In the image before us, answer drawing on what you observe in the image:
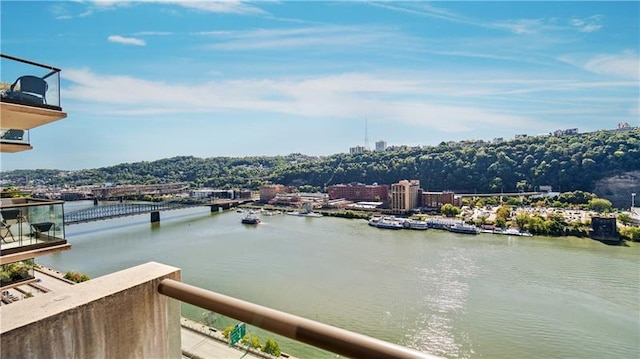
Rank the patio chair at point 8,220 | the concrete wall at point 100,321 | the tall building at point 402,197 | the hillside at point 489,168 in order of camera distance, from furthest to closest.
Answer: the hillside at point 489,168 → the tall building at point 402,197 → the patio chair at point 8,220 → the concrete wall at point 100,321

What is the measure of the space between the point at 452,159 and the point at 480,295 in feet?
91.3

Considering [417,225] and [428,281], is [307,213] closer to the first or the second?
[417,225]

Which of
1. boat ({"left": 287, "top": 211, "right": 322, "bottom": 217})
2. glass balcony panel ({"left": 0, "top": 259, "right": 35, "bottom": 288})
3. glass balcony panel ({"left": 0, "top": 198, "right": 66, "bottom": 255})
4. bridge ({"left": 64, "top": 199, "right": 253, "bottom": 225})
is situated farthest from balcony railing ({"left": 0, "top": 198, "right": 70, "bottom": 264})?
boat ({"left": 287, "top": 211, "right": 322, "bottom": 217})

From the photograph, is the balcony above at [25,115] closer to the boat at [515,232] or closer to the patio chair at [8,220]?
the patio chair at [8,220]

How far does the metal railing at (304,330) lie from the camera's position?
45 cm

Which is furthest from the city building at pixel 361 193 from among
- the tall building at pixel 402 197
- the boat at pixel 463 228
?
the boat at pixel 463 228

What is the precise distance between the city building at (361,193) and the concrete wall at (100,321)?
29.5 meters

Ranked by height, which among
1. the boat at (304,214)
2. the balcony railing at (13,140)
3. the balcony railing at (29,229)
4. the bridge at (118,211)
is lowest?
the boat at (304,214)

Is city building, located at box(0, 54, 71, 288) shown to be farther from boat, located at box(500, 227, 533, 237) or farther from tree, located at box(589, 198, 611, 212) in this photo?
tree, located at box(589, 198, 611, 212)

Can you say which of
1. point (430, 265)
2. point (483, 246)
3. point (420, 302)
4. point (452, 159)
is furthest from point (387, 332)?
point (452, 159)

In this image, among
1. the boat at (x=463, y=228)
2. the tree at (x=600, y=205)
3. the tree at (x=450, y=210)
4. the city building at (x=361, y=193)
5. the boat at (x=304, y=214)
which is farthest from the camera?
the city building at (x=361, y=193)

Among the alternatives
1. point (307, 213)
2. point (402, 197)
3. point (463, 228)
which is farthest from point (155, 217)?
point (463, 228)

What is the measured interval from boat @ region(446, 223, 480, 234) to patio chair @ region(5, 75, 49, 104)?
17958mm

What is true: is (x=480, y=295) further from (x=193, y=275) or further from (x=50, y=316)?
(x=50, y=316)
